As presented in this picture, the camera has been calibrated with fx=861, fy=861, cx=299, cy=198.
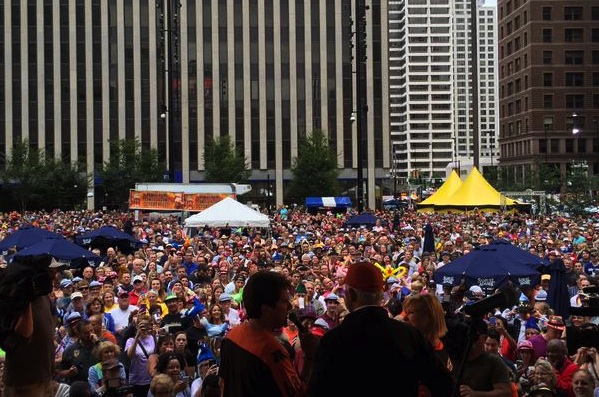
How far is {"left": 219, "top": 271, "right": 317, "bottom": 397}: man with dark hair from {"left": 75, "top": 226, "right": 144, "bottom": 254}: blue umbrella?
56.3 feet

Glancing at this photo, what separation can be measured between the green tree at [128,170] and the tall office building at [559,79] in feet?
145

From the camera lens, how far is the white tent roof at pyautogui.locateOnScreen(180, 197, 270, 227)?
24.3 meters

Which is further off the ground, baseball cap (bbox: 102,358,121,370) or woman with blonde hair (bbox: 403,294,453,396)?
woman with blonde hair (bbox: 403,294,453,396)

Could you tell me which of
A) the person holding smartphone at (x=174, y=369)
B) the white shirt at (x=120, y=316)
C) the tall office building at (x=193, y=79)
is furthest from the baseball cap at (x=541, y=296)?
the tall office building at (x=193, y=79)

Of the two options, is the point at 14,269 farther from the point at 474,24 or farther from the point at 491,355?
the point at 474,24

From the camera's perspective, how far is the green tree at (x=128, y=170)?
63875mm

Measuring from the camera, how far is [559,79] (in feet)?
313

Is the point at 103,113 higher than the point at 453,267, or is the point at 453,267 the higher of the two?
the point at 103,113

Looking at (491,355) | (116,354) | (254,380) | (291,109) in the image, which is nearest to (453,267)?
(116,354)

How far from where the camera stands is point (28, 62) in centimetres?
7688

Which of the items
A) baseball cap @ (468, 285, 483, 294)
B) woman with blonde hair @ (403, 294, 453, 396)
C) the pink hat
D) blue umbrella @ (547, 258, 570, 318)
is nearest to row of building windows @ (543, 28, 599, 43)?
blue umbrella @ (547, 258, 570, 318)

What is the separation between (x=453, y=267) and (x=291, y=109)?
6436cm

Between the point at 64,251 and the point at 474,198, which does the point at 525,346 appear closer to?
the point at 64,251

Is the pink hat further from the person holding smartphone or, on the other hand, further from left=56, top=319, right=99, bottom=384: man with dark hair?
left=56, top=319, right=99, bottom=384: man with dark hair
